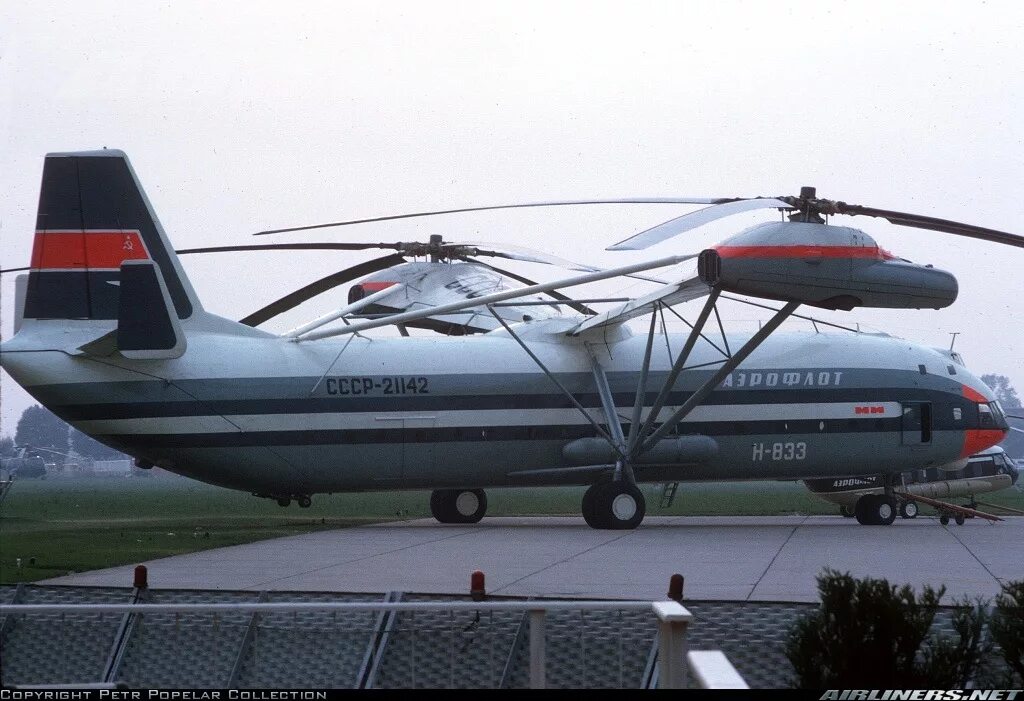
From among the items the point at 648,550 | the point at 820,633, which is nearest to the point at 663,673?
the point at 820,633

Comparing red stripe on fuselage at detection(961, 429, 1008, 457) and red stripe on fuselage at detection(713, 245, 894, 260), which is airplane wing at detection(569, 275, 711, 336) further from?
red stripe on fuselage at detection(961, 429, 1008, 457)

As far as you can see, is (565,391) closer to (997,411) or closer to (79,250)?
(79,250)

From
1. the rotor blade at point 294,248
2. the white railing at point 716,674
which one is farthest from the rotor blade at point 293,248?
the white railing at point 716,674

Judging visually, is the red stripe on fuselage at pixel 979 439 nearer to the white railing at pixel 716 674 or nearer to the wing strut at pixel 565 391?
the wing strut at pixel 565 391

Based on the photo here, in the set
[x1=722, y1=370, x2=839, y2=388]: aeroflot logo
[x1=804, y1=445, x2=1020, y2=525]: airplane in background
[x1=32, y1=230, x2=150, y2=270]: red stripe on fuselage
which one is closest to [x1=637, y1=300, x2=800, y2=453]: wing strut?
[x1=722, y1=370, x2=839, y2=388]: aeroflot logo

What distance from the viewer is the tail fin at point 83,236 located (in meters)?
27.8

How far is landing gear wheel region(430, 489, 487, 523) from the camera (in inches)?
1375

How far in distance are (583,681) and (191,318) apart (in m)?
19.3

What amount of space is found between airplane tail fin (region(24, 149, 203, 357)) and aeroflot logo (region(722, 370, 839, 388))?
12.2 meters

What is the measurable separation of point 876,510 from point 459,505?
9.98 meters

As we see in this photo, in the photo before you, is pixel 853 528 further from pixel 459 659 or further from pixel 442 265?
pixel 459 659

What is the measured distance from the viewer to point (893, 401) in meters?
32.5

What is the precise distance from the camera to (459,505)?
115 feet

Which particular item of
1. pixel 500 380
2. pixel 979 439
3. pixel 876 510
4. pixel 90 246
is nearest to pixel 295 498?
pixel 500 380
